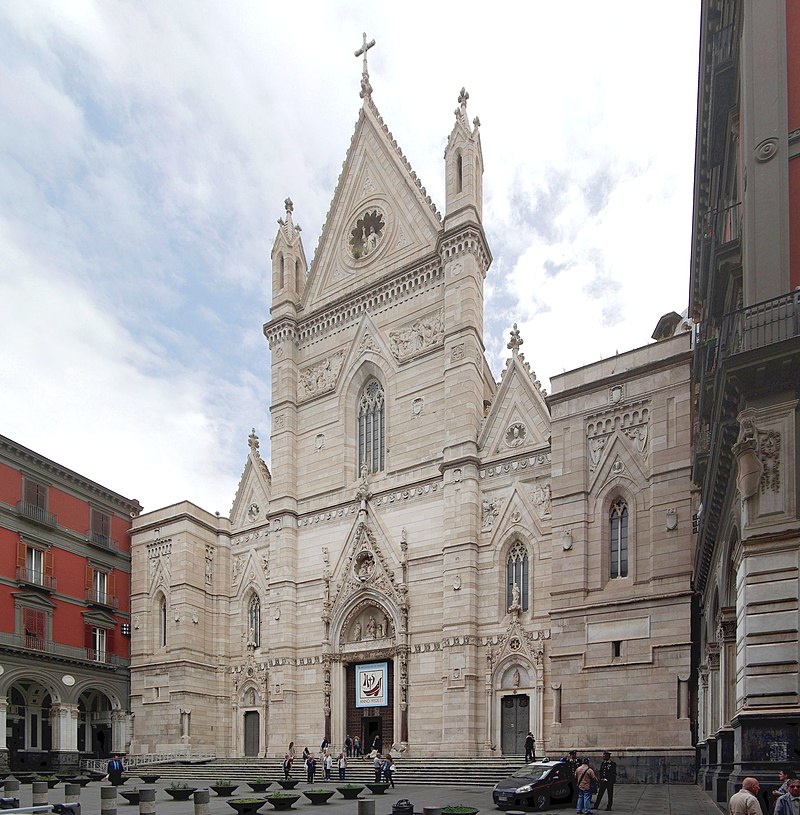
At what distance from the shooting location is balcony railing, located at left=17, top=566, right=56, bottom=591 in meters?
38.3

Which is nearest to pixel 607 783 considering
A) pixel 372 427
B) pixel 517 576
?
pixel 517 576

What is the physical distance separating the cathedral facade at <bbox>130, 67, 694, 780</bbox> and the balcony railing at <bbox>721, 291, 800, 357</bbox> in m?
13.2

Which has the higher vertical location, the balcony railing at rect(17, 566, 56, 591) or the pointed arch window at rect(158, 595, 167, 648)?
the balcony railing at rect(17, 566, 56, 591)

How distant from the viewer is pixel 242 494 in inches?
1736

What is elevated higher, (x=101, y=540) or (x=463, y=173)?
(x=463, y=173)

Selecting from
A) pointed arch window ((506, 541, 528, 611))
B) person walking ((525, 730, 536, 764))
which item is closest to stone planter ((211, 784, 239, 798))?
person walking ((525, 730, 536, 764))

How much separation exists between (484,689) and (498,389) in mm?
11739

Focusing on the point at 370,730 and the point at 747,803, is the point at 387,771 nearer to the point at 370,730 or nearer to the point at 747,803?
the point at 370,730

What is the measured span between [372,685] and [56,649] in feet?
50.8

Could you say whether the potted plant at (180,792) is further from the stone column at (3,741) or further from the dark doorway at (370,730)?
the stone column at (3,741)

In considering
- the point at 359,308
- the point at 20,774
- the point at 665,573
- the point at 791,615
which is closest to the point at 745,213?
the point at 791,615

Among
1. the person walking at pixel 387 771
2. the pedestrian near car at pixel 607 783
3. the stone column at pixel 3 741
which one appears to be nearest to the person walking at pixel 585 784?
the pedestrian near car at pixel 607 783

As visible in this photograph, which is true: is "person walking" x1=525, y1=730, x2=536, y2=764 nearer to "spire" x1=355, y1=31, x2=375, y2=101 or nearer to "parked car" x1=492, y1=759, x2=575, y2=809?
"parked car" x1=492, y1=759, x2=575, y2=809

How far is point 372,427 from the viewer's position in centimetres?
3947
